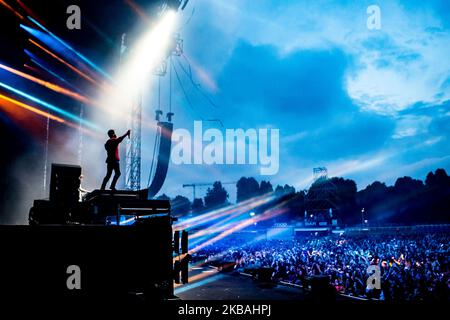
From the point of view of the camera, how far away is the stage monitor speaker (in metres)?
6.26

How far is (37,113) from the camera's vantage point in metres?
10.4

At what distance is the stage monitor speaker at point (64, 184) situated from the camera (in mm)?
6262

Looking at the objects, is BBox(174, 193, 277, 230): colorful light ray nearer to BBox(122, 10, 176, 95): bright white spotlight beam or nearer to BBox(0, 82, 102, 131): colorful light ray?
BBox(122, 10, 176, 95): bright white spotlight beam

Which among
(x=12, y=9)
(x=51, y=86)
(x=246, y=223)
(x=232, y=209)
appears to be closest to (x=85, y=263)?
(x=12, y=9)

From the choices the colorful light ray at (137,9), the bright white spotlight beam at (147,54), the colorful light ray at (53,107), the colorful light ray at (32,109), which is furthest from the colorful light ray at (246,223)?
the colorful light ray at (137,9)

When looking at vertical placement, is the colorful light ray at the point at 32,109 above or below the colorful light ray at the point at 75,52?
below

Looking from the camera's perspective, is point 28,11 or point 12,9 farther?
point 28,11

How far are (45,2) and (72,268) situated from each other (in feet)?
22.9

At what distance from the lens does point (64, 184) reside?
6.40m

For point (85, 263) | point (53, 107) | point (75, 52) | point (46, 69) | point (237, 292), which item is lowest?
point (237, 292)

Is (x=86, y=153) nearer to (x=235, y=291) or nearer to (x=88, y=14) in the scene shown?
(x=88, y=14)

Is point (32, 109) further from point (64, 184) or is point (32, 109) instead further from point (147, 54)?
point (147, 54)

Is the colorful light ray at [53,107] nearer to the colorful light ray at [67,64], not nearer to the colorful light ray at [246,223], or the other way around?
the colorful light ray at [67,64]
